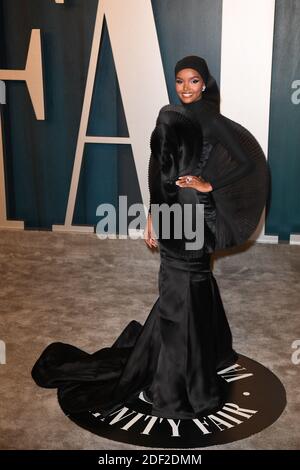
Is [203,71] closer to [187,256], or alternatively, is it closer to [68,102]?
[187,256]

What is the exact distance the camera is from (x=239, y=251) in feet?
15.4

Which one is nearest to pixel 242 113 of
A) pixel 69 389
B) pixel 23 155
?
pixel 23 155

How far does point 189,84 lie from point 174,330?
1.02 m

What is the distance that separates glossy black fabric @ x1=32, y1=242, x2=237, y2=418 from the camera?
2592 mm

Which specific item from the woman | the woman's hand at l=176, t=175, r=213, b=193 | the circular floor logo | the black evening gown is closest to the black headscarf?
the woman

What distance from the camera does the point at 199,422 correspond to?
2.57m

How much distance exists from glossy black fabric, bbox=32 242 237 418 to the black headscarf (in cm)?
66

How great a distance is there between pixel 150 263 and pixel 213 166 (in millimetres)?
2253

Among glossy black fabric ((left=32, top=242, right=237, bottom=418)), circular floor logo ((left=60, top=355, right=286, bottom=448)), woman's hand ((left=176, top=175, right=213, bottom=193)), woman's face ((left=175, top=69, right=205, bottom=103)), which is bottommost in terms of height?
circular floor logo ((left=60, top=355, right=286, bottom=448))

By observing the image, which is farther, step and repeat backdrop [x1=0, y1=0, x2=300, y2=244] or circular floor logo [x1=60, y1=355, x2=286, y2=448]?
step and repeat backdrop [x1=0, y1=0, x2=300, y2=244]

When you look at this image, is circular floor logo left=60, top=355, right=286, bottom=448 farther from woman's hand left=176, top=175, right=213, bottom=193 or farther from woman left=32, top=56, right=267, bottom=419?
woman's hand left=176, top=175, right=213, bottom=193

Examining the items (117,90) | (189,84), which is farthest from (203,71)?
(117,90)

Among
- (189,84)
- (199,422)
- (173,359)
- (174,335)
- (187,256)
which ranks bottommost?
(199,422)
